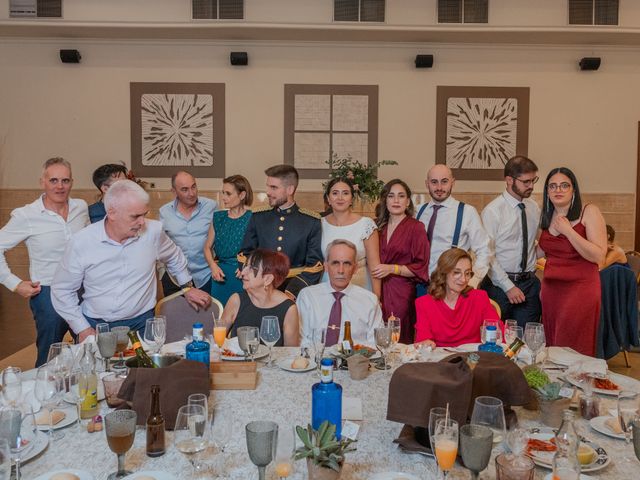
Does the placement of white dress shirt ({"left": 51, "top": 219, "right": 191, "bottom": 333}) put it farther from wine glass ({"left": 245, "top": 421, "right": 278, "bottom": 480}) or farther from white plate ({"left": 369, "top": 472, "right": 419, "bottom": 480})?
white plate ({"left": 369, "top": 472, "right": 419, "bottom": 480})

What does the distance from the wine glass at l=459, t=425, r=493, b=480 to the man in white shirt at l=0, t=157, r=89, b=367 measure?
2.98 metres

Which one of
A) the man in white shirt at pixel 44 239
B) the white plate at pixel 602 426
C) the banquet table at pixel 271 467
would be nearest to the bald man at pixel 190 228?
the man in white shirt at pixel 44 239

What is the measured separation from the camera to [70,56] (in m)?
7.05

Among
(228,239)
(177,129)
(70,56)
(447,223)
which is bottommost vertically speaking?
(228,239)

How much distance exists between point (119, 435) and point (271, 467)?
1.33 ft

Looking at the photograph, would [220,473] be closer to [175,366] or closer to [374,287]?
[175,366]

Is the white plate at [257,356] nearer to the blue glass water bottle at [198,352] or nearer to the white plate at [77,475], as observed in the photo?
the blue glass water bottle at [198,352]

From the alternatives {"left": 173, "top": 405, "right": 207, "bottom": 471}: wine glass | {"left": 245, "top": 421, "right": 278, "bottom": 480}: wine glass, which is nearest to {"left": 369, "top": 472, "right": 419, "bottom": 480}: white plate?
{"left": 245, "top": 421, "right": 278, "bottom": 480}: wine glass

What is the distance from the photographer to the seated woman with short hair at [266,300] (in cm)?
302

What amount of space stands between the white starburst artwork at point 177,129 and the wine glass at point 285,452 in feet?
19.9

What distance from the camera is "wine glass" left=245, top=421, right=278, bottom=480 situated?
146 cm

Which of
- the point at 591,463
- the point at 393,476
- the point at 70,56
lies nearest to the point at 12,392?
the point at 393,476

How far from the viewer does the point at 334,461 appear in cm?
150

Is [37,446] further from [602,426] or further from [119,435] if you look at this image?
[602,426]
